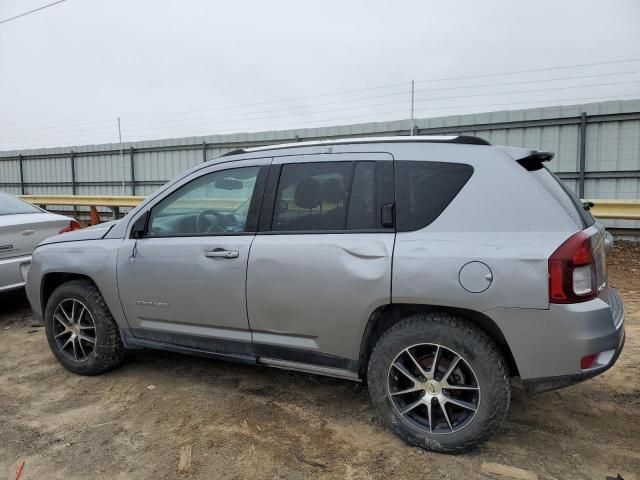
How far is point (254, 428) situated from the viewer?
3.08 metres

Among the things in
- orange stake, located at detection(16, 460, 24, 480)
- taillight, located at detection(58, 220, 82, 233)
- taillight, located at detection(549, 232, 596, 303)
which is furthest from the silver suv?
taillight, located at detection(58, 220, 82, 233)

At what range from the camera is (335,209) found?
9.87ft

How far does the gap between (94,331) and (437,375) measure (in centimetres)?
274

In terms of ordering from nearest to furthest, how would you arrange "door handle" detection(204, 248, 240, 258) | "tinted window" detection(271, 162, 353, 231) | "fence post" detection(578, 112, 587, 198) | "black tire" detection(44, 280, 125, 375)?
"tinted window" detection(271, 162, 353, 231), "door handle" detection(204, 248, 240, 258), "black tire" detection(44, 280, 125, 375), "fence post" detection(578, 112, 587, 198)

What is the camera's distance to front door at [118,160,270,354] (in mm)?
3246

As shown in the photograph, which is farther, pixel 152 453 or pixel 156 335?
pixel 156 335

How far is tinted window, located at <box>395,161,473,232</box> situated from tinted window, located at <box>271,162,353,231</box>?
1.13 feet

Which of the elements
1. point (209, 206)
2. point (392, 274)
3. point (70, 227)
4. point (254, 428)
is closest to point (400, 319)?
point (392, 274)

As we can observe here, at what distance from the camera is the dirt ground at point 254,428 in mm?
2650

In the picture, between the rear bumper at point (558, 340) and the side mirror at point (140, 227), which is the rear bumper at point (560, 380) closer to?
the rear bumper at point (558, 340)

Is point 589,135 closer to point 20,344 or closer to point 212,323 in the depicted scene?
point 212,323

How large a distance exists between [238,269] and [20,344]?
3.10m

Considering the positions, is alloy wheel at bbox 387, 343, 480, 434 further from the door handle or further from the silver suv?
the door handle

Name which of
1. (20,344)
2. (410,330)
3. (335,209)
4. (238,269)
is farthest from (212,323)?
(20,344)
